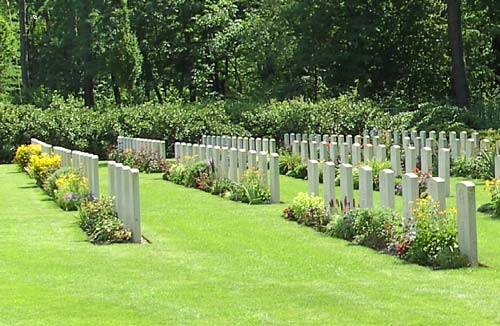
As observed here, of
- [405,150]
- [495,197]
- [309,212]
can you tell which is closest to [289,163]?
[405,150]

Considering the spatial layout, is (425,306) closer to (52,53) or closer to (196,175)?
(196,175)

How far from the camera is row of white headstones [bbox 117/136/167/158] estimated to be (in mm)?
29469

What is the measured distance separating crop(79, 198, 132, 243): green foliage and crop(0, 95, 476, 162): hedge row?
20.5 metres

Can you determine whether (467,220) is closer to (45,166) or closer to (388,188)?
(388,188)

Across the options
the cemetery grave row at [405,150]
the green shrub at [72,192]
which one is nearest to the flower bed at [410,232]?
the cemetery grave row at [405,150]

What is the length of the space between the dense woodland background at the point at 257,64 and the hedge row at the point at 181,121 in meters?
0.05

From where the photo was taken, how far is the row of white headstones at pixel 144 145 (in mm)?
29469

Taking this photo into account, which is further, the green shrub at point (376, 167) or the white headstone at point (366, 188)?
the green shrub at point (376, 167)

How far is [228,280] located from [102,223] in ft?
14.4

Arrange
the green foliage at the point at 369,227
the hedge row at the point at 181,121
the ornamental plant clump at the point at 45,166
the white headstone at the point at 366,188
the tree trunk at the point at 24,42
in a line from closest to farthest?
the green foliage at the point at 369,227
the white headstone at the point at 366,188
the ornamental plant clump at the point at 45,166
the hedge row at the point at 181,121
the tree trunk at the point at 24,42

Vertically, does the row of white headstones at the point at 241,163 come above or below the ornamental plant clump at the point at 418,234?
above

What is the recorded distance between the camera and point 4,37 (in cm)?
5956

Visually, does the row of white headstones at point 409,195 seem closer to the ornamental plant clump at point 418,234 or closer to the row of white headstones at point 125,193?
Answer: the ornamental plant clump at point 418,234

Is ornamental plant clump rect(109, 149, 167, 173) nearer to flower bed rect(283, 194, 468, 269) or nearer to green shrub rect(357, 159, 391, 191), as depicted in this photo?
green shrub rect(357, 159, 391, 191)
